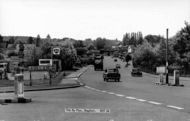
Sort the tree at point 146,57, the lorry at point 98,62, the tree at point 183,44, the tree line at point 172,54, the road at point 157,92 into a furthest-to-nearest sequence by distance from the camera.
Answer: the tree at point 146,57 < the lorry at point 98,62 < the tree at point 183,44 < the tree line at point 172,54 < the road at point 157,92

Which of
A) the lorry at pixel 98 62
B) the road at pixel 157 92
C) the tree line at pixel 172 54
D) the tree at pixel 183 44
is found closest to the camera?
the road at pixel 157 92

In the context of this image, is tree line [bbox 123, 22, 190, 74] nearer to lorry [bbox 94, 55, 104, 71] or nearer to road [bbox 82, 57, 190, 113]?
lorry [bbox 94, 55, 104, 71]

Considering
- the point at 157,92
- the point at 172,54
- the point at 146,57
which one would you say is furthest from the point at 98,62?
the point at 157,92

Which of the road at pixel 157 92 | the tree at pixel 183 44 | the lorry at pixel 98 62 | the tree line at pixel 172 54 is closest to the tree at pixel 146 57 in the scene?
the tree line at pixel 172 54

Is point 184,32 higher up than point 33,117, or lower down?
higher up

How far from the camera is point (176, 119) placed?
10953mm

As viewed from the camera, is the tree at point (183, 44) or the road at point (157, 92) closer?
the road at point (157, 92)

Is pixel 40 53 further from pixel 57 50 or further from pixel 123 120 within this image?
pixel 123 120

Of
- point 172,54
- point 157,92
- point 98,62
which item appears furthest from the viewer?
point 172,54

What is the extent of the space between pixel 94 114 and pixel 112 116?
730 millimetres

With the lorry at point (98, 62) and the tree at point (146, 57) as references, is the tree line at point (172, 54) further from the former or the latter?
the lorry at point (98, 62)

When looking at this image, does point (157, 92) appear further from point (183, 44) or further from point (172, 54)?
point (172, 54)

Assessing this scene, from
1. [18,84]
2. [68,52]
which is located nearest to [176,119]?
[18,84]

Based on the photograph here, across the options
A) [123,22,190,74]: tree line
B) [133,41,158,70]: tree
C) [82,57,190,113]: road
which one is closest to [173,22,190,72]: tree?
[123,22,190,74]: tree line
